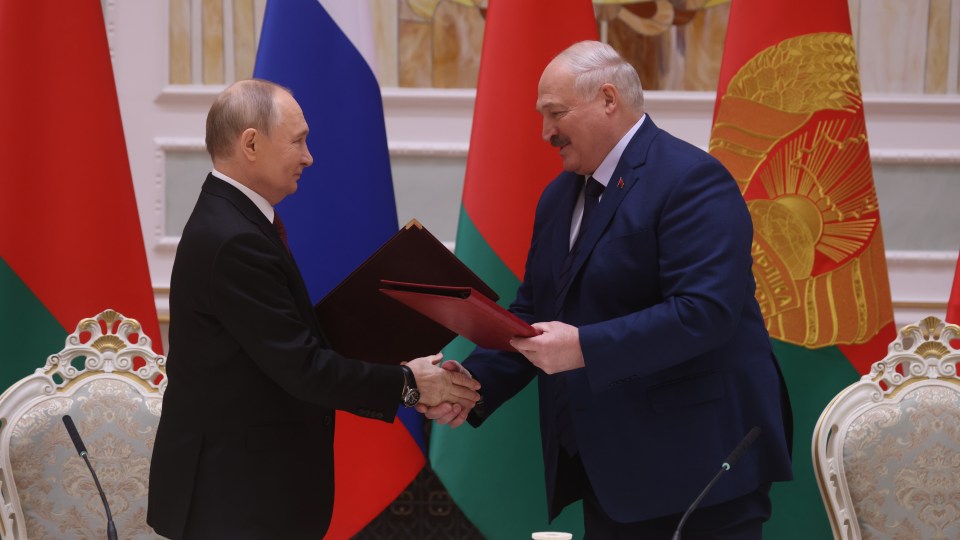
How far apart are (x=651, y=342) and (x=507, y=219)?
1309 mm

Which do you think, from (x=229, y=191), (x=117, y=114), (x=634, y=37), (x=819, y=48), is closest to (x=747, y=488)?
(x=229, y=191)

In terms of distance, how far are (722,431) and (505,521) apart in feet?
4.18

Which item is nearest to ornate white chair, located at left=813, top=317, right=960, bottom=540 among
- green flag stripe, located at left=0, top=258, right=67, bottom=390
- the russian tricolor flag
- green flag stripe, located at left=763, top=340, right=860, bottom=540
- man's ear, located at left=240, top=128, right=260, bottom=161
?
green flag stripe, located at left=763, top=340, right=860, bottom=540

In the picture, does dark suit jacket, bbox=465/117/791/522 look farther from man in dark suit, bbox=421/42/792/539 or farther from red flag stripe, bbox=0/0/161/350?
red flag stripe, bbox=0/0/161/350

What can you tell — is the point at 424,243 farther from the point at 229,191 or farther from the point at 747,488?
the point at 747,488

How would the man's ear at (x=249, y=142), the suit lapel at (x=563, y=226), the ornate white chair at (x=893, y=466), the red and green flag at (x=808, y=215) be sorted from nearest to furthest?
1. the man's ear at (x=249, y=142)
2. the suit lapel at (x=563, y=226)
3. the ornate white chair at (x=893, y=466)
4. the red and green flag at (x=808, y=215)

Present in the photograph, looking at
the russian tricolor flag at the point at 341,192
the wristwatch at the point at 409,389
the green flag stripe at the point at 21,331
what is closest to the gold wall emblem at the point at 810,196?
the russian tricolor flag at the point at 341,192

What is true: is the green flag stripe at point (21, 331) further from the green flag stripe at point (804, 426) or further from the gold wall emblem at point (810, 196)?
the green flag stripe at point (804, 426)

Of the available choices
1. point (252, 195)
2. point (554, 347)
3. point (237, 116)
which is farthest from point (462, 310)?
point (237, 116)

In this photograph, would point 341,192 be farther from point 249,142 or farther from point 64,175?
point 249,142

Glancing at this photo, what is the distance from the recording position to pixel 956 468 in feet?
8.07

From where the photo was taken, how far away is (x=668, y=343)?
1.95 m

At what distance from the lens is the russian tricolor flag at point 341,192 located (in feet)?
10.4

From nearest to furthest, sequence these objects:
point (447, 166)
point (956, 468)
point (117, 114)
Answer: point (956, 468), point (117, 114), point (447, 166)
